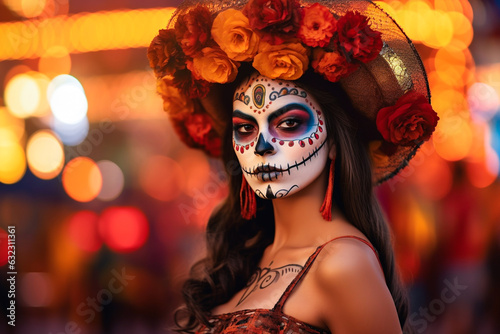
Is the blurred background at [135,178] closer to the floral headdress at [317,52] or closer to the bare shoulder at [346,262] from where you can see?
the floral headdress at [317,52]

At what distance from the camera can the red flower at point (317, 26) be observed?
6.74 ft

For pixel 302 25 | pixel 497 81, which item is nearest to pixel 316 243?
pixel 302 25

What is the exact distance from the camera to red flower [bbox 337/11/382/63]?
204 centimetres

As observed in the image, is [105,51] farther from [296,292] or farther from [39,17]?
[296,292]

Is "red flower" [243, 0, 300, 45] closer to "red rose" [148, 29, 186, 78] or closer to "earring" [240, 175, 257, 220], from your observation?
"red rose" [148, 29, 186, 78]

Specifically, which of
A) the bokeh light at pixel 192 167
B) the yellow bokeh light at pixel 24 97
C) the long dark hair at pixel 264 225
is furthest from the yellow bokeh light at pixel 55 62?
the long dark hair at pixel 264 225

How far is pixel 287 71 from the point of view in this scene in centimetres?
212

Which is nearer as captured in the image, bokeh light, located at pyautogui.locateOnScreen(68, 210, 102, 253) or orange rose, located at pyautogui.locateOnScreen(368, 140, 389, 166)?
orange rose, located at pyautogui.locateOnScreen(368, 140, 389, 166)

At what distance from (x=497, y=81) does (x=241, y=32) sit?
5985mm

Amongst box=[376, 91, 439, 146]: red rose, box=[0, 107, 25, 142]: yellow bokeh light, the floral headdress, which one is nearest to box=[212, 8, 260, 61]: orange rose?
the floral headdress

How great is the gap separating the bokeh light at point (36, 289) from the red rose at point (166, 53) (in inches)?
176

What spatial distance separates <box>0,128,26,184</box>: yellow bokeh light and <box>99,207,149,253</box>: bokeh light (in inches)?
62.6

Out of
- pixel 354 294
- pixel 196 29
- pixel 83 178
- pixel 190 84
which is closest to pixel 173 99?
pixel 190 84

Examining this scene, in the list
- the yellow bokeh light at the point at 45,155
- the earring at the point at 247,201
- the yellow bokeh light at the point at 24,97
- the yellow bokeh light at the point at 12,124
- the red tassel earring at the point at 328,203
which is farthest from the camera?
the yellow bokeh light at the point at 12,124
